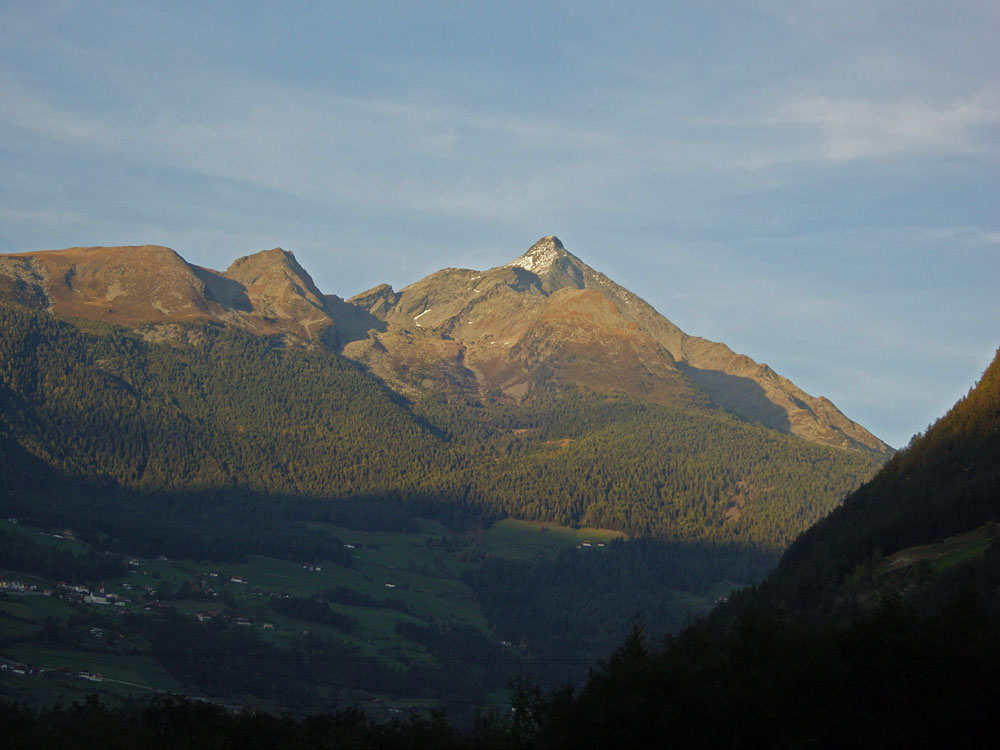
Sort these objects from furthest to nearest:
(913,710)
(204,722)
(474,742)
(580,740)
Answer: (204,722) < (474,742) < (580,740) < (913,710)

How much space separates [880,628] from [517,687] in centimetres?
3480

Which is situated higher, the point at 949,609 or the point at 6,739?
the point at 949,609

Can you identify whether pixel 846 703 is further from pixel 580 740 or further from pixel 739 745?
pixel 580 740

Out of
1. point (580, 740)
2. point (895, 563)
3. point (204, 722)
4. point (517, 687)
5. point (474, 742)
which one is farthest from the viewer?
point (895, 563)

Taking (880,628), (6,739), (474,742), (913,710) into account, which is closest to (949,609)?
(880,628)

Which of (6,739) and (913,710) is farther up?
(913,710)

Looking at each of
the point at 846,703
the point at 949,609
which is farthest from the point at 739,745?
the point at 949,609

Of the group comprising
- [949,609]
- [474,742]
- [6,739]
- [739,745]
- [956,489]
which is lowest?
[6,739]

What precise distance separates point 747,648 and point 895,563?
98426mm

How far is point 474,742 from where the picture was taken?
4119 inches

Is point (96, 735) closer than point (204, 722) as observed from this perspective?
Yes

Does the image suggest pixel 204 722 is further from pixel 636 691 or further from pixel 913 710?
pixel 913 710

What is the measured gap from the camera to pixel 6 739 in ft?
371

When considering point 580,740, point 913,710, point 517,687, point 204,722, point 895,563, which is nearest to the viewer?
point 913,710
